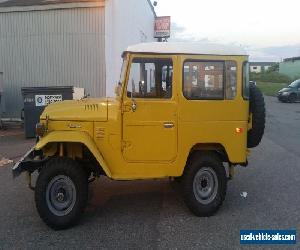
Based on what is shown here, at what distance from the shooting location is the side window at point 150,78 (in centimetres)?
589

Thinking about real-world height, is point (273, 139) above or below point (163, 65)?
below

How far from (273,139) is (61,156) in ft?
29.9

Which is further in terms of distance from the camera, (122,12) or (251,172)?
(122,12)

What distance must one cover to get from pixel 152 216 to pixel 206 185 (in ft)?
3.07

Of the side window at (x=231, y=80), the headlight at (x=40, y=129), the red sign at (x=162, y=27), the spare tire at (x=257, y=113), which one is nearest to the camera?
the headlight at (x=40, y=129)

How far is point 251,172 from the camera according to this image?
348 inches

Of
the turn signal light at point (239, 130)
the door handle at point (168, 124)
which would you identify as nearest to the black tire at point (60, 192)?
the door handle at point (168, 124)

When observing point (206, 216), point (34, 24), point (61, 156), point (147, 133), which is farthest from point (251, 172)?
point (34, 24)

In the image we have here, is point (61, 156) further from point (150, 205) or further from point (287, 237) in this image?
point (287, 237)

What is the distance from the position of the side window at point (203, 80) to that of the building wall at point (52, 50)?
30.8 feet

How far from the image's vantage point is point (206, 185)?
6309 millimetres

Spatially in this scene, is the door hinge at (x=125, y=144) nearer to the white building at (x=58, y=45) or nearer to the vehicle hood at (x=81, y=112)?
the vehicle hood at (x=81, y=112)

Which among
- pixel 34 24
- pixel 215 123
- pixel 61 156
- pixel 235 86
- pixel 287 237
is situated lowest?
pixel 287 237

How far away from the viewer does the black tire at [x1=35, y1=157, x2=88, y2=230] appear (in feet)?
18.6
